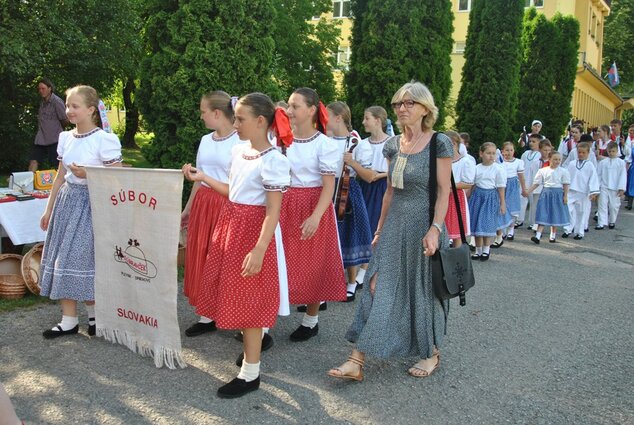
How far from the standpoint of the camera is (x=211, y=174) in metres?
5.08

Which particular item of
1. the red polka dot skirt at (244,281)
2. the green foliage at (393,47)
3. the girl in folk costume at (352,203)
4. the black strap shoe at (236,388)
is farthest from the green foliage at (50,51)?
the black strap shoe at (236,388)

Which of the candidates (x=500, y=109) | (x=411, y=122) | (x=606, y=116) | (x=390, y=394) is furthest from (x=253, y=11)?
(x=606, y=116)

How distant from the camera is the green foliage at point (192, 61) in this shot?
7.83 m

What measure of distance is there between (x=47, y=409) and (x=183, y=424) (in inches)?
33.5

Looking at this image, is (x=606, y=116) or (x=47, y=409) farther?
(x=606, y=116)

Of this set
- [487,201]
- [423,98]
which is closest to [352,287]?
[423,98]

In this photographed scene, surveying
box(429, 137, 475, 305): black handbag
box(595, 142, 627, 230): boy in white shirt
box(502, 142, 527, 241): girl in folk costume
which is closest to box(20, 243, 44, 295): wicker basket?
box(429, 137, 475, 305): black handbag

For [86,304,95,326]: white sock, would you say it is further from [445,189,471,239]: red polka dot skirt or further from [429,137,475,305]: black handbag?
[445,189,471,239]: red polka dot skirt

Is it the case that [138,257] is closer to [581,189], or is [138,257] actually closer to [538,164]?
[581,189]

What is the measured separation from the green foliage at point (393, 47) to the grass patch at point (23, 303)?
790 cm

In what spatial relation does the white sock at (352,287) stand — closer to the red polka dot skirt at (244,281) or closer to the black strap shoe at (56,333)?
the red polka dot skirt at (244,281)

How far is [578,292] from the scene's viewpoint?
7316 millimetres

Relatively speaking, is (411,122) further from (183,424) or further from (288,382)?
(183,424)

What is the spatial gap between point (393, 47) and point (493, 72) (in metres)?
7.48
